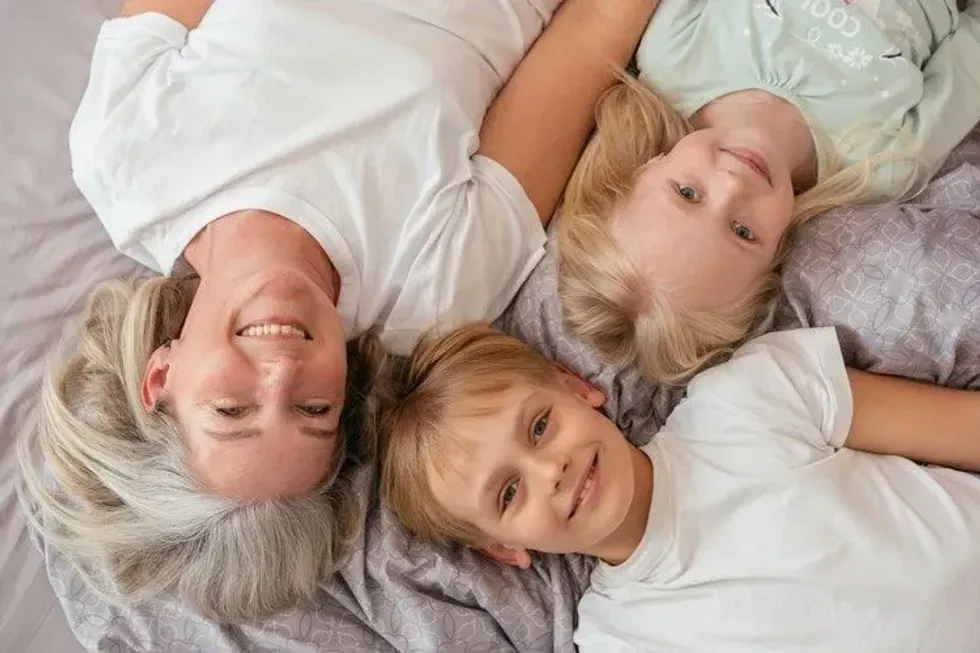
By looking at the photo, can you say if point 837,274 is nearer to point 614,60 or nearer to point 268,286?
point 614,60

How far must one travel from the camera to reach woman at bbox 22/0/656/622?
1.10m

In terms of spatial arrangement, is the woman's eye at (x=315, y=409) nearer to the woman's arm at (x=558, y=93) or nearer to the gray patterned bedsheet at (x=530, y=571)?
the gray patterned bedsheet at (x=530, y=571)

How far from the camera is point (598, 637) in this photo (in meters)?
1.20

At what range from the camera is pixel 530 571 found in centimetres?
126

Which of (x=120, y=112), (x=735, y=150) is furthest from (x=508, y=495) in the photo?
(x=120, y=112)

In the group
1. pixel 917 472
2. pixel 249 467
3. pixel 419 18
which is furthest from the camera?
pixel 419 18

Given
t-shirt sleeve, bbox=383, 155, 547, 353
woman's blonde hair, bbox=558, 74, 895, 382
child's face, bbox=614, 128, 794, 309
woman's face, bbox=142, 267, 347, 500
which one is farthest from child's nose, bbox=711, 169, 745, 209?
woman's face, bbox=142, 267, 347, 500

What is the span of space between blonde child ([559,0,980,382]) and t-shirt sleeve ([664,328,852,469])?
0.06 meters

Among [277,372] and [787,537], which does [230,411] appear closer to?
[277,372]

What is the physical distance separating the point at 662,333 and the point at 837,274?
0.75 feet

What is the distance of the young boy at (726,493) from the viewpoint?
3.70ft

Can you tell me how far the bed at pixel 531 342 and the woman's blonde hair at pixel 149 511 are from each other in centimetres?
4

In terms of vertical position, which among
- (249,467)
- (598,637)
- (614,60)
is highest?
(614,60)

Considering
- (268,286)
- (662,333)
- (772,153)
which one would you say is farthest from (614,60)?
(268,286)
